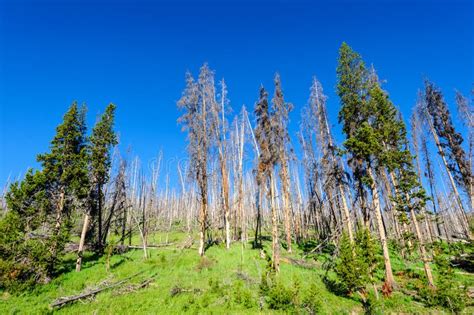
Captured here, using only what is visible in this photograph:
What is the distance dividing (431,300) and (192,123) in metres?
17.7

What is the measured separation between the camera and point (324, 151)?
59.6ft

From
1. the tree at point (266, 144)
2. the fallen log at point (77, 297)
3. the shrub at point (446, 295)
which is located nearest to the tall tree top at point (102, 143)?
the fallen log at point (77, 297)

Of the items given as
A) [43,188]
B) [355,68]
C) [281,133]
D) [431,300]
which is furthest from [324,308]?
[43,188]

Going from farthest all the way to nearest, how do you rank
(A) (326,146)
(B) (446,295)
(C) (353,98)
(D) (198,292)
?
(A) (326,146) < (C) (353,98) < (D) (198,292) < (B) (446,295)

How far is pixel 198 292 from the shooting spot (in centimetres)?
1069

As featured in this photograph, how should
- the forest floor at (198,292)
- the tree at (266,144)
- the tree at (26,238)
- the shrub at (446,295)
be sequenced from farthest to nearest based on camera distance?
the tree at (266,144) < the tree at (26,238) < the shrub at (446,295) < the forest floor at (198,292)

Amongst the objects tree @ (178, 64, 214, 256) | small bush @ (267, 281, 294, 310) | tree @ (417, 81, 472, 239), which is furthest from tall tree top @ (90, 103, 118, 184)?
tree @ (417, 81, 472, 239)

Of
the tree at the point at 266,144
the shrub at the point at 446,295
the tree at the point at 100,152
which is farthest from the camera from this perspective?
the tree at the point at 100,152

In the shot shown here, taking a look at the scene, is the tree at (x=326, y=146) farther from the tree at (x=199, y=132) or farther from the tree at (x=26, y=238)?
the tree at (x=26, y=238)

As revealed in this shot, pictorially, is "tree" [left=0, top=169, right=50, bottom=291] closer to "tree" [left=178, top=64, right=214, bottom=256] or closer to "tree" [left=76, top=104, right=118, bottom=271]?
"tree" [left=76, top=104, right=118, bottom=271]

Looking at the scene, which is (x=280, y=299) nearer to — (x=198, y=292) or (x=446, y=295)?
(x=198, y=292)

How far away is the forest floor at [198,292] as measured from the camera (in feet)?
30.2

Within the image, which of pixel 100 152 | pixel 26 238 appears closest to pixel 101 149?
pixel 100 152

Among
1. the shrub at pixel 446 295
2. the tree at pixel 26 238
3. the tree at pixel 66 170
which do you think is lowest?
the shrub at pixel 446 295
